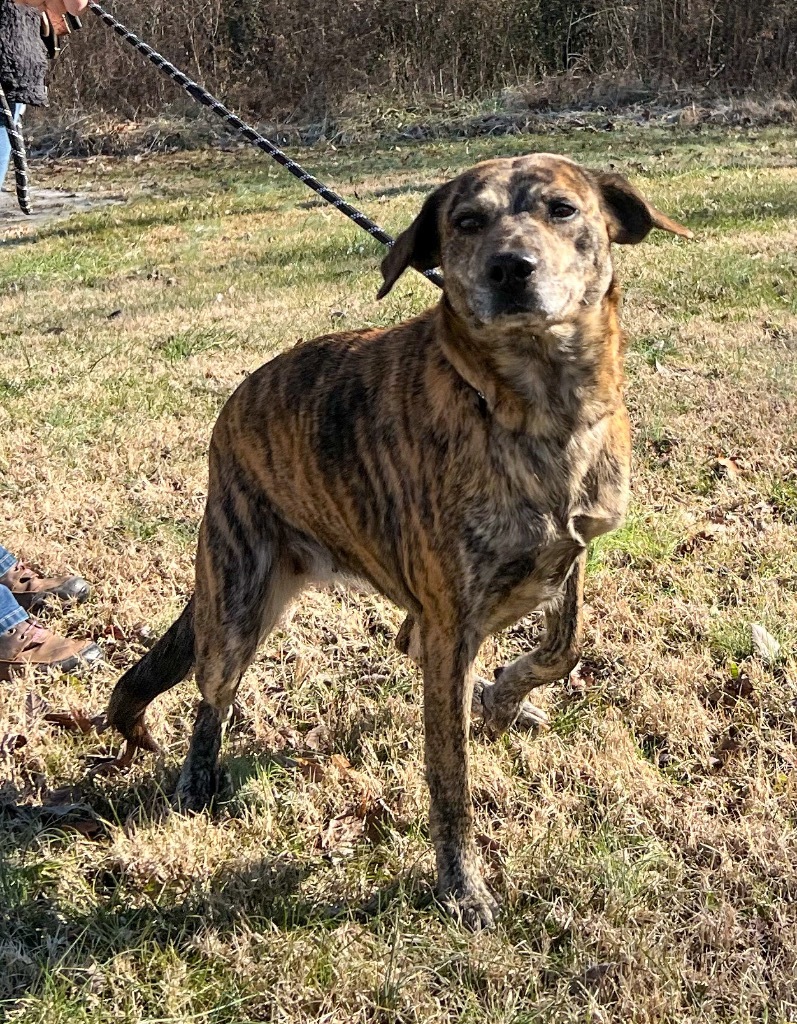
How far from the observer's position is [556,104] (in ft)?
61.5

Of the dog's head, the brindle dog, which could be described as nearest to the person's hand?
the brindle dog

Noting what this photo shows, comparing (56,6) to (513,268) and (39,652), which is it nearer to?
(39,652)

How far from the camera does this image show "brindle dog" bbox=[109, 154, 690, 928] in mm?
2584

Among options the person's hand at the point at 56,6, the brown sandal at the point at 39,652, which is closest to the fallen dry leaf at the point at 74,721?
the brown sandal at the point at 39,652

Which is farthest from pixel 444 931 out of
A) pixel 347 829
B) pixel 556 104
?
pixel 556 104

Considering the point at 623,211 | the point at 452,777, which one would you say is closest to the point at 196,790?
the point at 452,777

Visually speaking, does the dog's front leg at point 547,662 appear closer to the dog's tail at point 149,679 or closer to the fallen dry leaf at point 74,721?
the dog's tail at point 149,679

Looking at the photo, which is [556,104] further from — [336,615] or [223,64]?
[336,615]

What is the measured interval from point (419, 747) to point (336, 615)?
92 centimetres

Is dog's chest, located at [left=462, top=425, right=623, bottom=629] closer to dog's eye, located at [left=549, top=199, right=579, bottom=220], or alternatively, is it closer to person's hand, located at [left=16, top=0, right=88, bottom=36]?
dog's eye, located at [left=549, top=199, right=579, bottom=220]

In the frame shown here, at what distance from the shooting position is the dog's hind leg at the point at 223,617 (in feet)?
10.2

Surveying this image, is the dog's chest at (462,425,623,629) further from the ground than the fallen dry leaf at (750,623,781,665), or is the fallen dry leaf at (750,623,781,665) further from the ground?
the dog's chest at (462,425,623,629)

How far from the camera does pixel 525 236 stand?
2.62 m

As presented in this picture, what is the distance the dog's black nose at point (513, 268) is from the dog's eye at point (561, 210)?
0.31 meters
